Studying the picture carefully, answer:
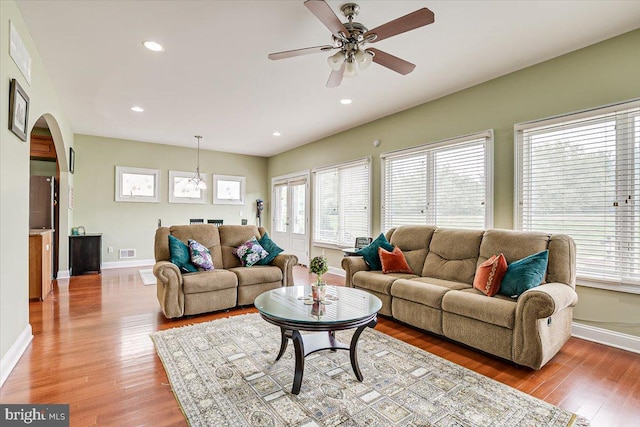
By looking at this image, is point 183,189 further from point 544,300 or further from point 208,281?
point 544,300

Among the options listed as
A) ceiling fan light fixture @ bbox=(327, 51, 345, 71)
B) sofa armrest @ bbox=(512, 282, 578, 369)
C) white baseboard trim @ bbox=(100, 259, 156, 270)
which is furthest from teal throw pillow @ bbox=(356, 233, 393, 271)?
white baseboard trim @ bbox=(100, 259, 156, 270)

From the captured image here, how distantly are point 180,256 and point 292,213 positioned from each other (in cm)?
415

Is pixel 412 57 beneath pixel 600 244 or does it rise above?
above

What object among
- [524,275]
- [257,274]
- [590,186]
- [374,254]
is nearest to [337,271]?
[374,254]

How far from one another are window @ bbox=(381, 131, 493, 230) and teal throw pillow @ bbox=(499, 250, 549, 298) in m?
1.09

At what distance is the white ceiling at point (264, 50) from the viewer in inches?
99.0

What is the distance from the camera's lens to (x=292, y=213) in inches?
305

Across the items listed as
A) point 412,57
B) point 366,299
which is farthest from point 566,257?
point 412,57

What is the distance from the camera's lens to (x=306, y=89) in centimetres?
411

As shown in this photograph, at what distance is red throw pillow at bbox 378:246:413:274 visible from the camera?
3807mm

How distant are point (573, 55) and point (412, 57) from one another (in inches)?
61.0

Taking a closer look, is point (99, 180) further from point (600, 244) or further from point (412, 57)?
point (600, 244)

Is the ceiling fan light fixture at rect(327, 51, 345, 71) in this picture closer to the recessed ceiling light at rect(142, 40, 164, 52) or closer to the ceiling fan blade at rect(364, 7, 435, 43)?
the ceiling fan blade at rect(364, 7, 435, 43)

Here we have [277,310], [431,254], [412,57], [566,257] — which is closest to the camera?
[277,310]
